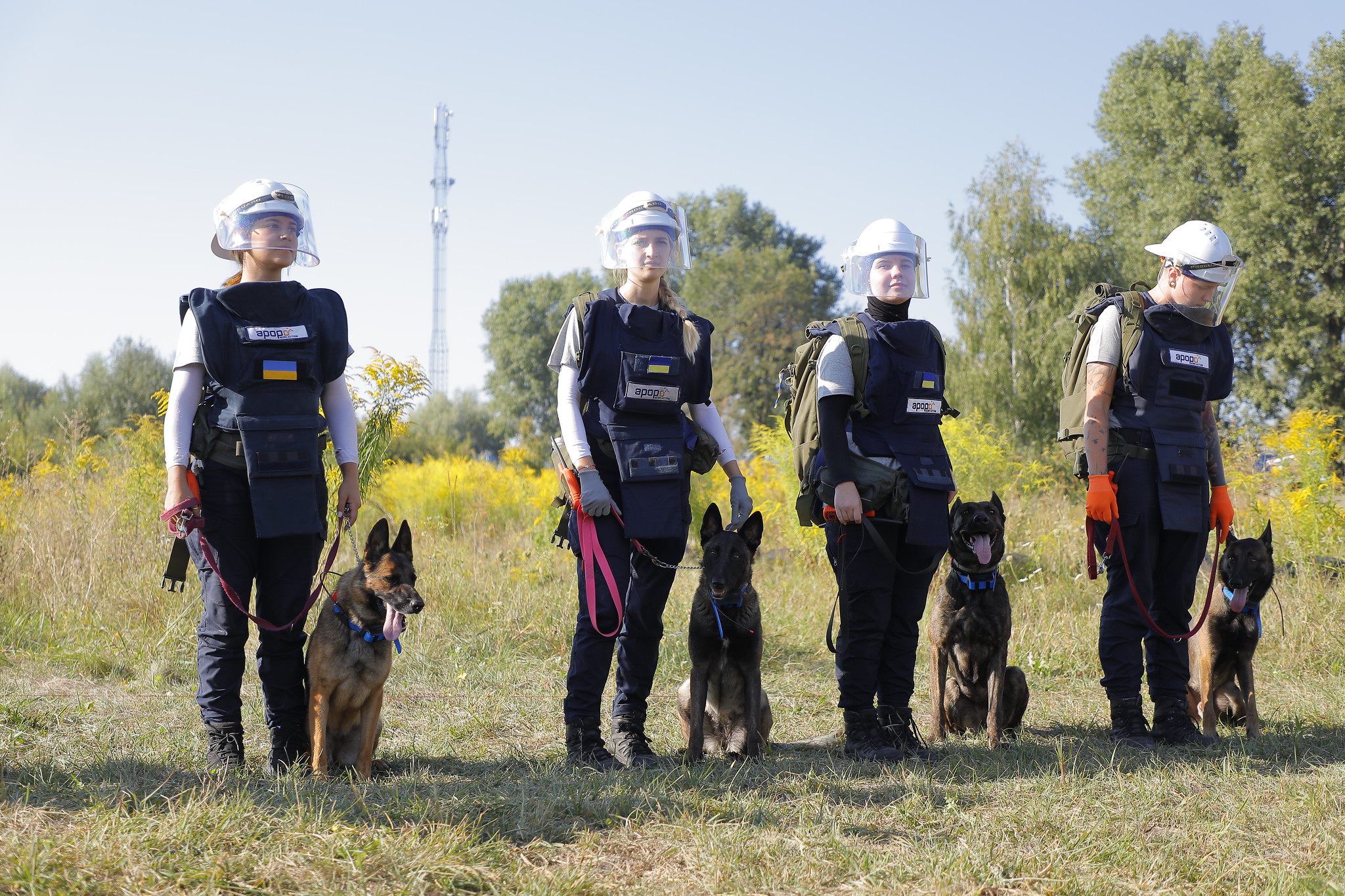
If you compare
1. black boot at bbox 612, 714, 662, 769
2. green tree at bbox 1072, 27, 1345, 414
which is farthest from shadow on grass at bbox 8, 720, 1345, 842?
green tree at bbox 1072, 27, 1345, 414

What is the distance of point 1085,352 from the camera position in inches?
185

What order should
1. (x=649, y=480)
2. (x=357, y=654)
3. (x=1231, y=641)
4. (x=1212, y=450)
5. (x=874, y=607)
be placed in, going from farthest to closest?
(x=1231, y=641)
(x=1212, y=450)
(x=874, y=607)
(x=649, y=480)
(x=357, y=654)

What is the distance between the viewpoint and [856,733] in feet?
13.9

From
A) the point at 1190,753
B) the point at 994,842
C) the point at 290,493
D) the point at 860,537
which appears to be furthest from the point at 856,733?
the point at 290,493

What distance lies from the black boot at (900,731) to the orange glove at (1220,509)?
1.90 metres

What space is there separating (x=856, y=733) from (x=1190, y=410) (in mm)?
2246

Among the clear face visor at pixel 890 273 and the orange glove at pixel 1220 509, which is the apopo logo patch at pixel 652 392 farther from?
the orange glove at pixel 1220 509

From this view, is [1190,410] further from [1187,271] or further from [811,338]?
[811,338]

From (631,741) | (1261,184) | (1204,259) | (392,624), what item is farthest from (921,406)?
(1261,184)

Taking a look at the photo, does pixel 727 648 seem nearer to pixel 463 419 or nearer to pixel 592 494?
pixel 592 494

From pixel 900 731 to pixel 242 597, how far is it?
2896mm

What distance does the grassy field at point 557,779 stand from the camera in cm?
269

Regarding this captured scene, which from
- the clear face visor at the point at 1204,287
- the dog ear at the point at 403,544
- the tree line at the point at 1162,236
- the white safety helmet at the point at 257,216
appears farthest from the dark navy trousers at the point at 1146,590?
the tree line at the point at 1162,236

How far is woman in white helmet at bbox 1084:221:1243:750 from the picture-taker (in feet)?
14.6
